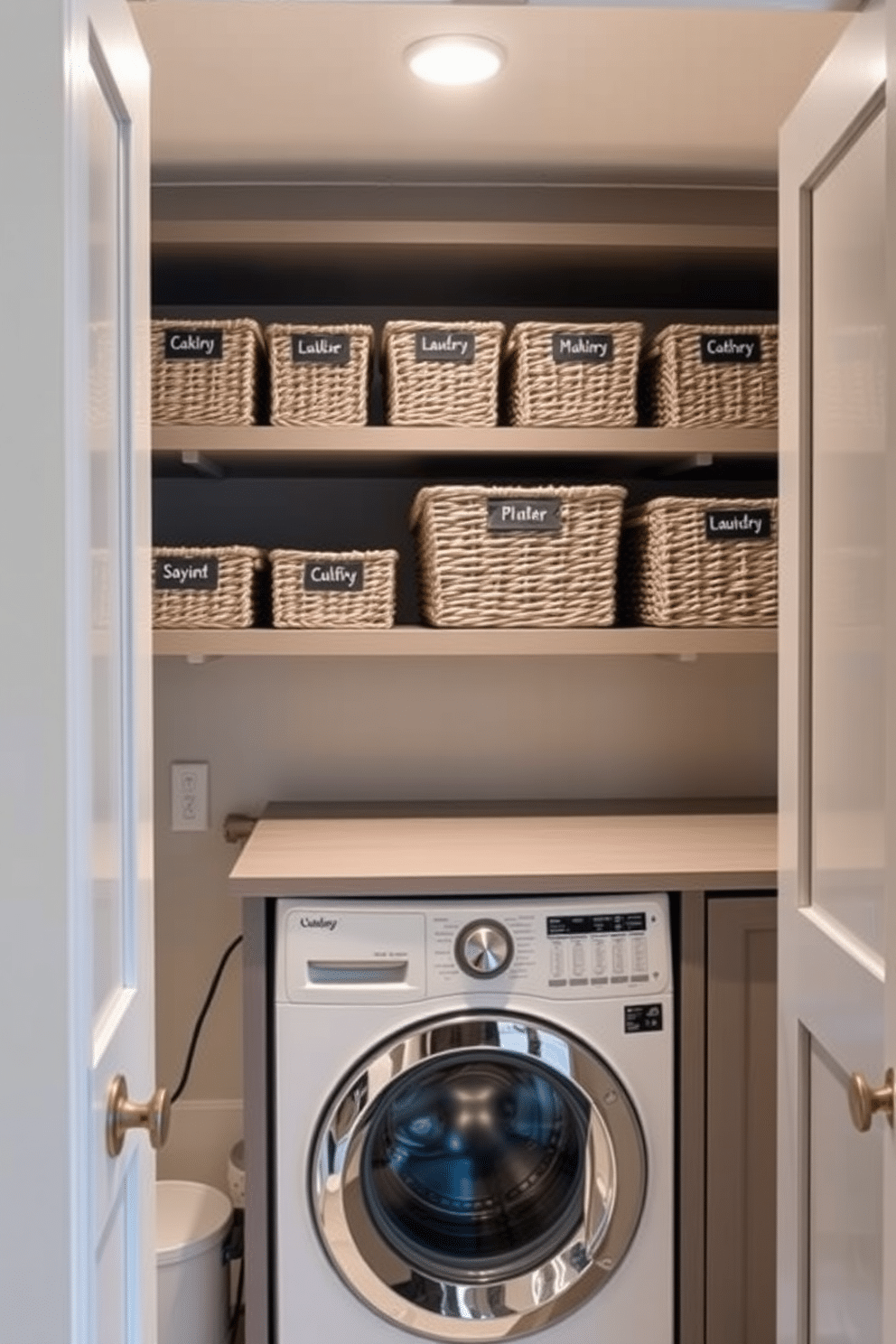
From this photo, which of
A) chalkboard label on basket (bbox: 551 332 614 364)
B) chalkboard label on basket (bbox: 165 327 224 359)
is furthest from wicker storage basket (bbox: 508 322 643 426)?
chalkboard label on basket (bbox: 165 327 224 359)

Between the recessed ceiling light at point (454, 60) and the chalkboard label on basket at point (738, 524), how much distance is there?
30.4 inches

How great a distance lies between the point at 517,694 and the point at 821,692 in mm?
1175

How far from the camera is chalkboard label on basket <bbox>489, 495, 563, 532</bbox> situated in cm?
209

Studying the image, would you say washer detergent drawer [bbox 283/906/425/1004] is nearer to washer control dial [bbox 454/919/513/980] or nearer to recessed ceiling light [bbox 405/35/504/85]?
washer control dial [bbox 454/919/513/980]

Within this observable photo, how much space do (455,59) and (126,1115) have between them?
1.49 m

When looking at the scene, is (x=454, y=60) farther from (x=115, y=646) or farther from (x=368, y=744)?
(x=368, y=744)

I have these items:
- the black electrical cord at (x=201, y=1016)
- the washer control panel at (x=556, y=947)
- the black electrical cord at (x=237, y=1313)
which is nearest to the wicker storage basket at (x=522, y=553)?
the washer control panel at (x=556, y=947)

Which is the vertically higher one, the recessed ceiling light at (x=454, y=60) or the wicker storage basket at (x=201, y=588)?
the recessed ceiling light at (x=454, y=60)

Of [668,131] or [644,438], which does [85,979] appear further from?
Result: [668,131]

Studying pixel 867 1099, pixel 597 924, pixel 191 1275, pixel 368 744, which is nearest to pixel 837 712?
pixel 867 1099

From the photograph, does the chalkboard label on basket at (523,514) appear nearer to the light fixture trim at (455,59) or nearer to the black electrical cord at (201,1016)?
the light fixture trim at (455,59)

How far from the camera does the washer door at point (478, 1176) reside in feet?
6.16

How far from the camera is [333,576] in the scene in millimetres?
2125

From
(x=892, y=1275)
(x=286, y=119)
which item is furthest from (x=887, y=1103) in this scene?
(x=286, y=119)
